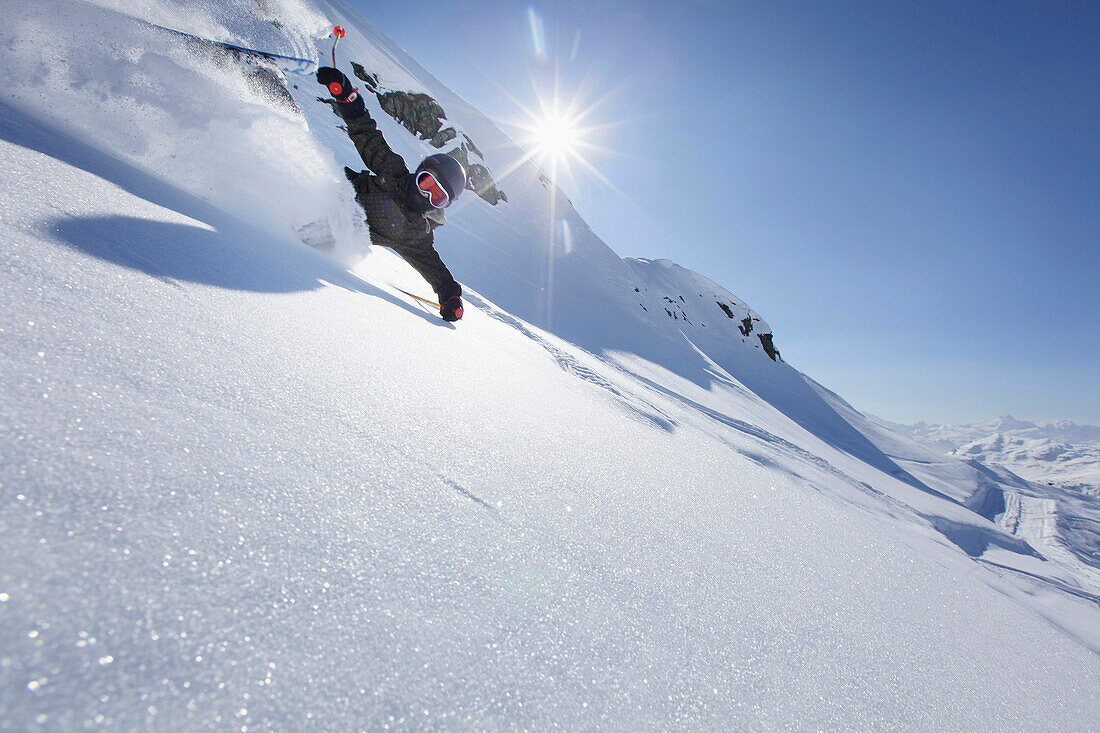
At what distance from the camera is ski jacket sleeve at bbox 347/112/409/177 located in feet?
15.3

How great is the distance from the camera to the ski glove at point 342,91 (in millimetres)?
4305

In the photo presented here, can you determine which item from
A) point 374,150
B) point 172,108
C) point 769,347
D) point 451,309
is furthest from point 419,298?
point 769,347

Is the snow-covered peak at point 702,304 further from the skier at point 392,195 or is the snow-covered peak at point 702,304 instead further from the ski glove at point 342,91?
the ski glove at point 342,91

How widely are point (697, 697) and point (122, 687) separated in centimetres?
80

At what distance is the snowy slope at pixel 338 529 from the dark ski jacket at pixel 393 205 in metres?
1.91

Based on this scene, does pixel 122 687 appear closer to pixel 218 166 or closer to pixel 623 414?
pixel 623 414

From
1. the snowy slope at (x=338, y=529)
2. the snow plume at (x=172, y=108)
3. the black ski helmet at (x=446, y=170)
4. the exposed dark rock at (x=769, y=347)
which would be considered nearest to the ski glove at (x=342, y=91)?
the snow plume at (x=172, y=108)

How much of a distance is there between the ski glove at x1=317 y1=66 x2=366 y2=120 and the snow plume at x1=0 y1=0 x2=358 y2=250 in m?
0.82

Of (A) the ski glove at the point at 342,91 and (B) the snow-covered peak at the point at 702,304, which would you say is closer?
(A) the ski glove at the point at 342,91

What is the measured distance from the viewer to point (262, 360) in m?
1.16

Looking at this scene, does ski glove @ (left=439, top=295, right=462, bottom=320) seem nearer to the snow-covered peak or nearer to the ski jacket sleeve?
the ski jacket sleeve

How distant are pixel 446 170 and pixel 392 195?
0.81 m

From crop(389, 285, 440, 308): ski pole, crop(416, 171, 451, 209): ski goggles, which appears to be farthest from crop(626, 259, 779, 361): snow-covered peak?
crop(389, 285, 440, 308): ski pole

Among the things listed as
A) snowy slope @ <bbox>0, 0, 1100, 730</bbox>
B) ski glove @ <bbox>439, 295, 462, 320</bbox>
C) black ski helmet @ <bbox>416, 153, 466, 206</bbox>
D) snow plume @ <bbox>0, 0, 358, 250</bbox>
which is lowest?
snowy slope @ <bbox>0, 0, 1100, 730</bbox>
